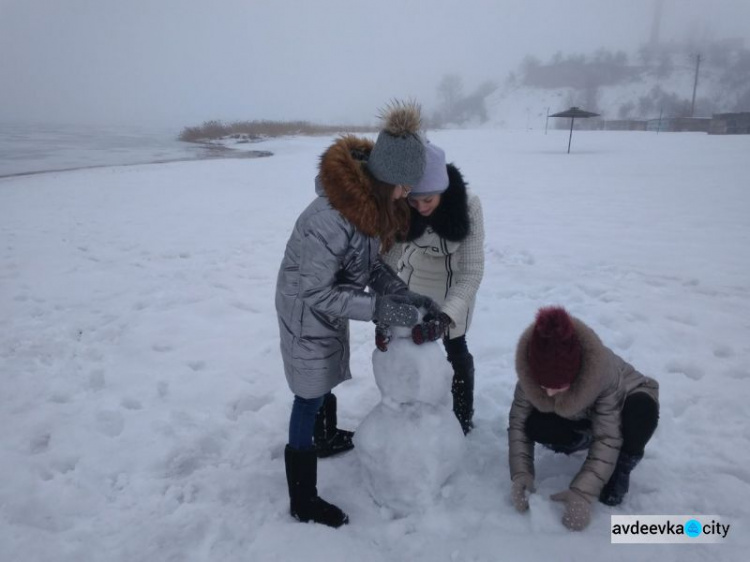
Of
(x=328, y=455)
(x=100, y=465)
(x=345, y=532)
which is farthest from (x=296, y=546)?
(x=100, y=465)

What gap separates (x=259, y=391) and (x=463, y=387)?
137 centimetres

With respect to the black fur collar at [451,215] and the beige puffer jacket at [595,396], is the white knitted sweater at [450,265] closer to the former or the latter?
the black fur collar at [451,215]

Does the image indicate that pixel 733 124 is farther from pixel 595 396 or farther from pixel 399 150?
pixel 399 150

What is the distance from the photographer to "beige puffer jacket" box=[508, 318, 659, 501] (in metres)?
1.82

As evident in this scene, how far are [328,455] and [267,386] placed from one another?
2.70 feet

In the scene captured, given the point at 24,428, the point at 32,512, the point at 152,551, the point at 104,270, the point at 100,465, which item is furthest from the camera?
the point at 104,270

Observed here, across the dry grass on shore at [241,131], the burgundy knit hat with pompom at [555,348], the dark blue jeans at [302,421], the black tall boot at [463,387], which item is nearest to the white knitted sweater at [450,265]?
the black tall boot at [463,387]

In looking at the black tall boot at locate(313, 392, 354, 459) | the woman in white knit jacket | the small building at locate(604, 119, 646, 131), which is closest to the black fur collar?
the woman in white knit jacket

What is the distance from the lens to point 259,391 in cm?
306

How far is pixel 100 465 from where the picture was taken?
2.40 m

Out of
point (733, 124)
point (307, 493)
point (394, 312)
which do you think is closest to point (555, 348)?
point (394, 312)

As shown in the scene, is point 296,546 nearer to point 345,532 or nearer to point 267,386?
point 345,532

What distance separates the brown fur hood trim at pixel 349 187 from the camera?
5.59 ft

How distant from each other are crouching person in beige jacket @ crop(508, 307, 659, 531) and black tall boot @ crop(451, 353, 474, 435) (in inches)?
16.0
